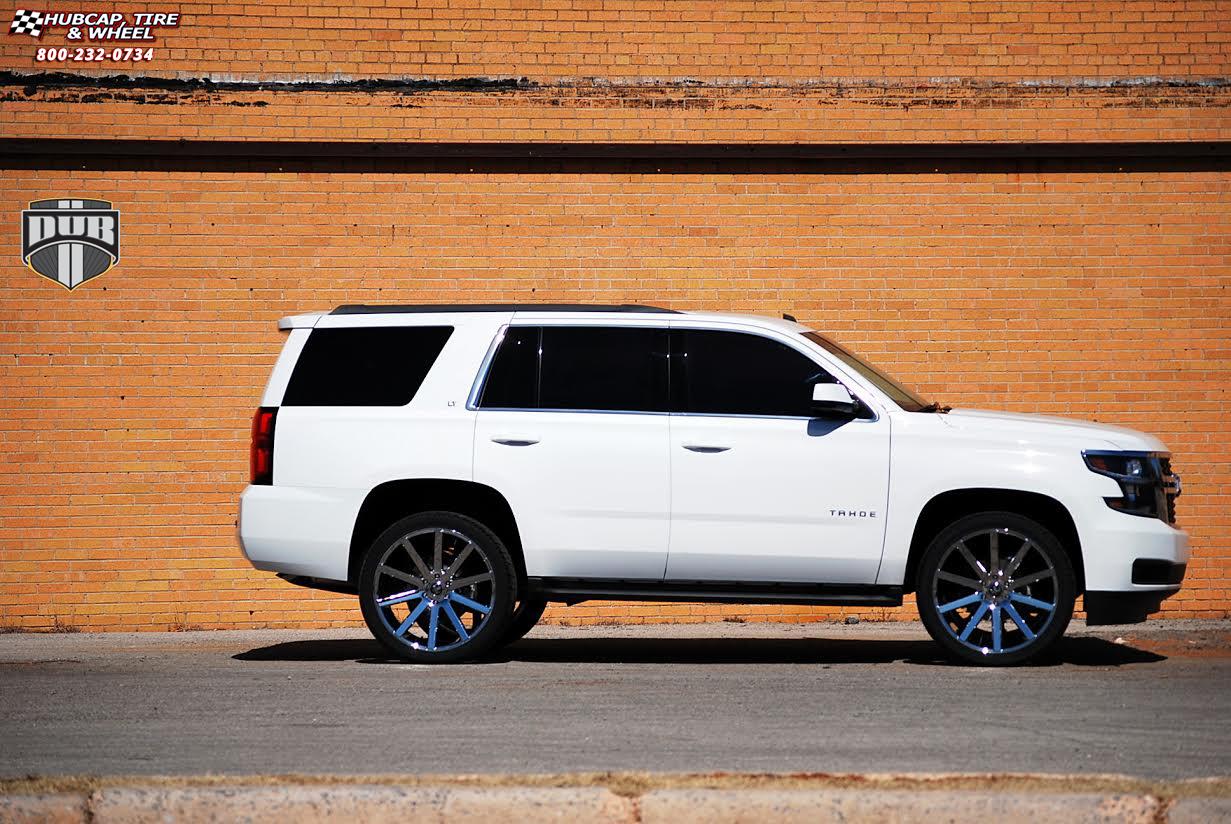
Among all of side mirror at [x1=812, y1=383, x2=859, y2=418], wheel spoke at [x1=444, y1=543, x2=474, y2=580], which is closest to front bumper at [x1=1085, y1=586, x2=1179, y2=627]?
side mirror at [x1=812, y1=383, x2=859, y2=418]

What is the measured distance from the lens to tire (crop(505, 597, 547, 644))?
10.4 metres

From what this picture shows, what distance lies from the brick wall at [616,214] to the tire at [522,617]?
1919mm

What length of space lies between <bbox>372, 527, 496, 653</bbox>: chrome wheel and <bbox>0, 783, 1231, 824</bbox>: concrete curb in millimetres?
3648

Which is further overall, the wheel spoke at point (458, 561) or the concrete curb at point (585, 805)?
the wheel spoke at point (458, 561)

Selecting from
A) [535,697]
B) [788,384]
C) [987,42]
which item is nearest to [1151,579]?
[788,384]

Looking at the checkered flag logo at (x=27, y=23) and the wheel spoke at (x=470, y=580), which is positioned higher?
the checkered flag logo at (x=27, y=23)

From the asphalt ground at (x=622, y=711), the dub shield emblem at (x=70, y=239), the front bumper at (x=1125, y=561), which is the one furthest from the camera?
the dub shield emblem at (x=70, y=239)

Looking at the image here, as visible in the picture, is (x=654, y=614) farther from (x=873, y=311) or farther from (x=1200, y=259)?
(x=1200, y=259)

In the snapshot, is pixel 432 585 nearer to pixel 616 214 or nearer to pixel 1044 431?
pixel 1044 431

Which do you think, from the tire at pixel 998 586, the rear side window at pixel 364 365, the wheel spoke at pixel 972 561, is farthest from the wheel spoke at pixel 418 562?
the wheel spoke at pixel 972 561

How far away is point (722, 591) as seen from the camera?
9.20 meters

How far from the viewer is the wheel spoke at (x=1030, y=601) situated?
29.5ft

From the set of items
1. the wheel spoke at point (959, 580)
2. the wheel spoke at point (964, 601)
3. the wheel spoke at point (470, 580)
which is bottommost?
the wheel spoke at point (964, 601)

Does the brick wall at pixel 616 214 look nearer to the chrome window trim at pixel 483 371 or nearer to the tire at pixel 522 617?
the tire at pixel 522 617
